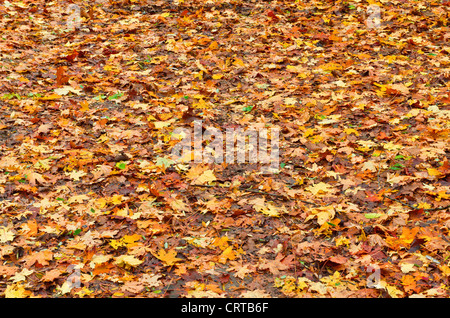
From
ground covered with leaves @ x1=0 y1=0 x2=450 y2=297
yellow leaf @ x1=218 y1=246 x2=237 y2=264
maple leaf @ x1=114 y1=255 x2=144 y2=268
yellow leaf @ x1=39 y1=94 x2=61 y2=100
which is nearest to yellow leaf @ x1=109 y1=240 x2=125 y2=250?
ground covered with leaves @ x1=0 y1=0 x2=450 y2=297

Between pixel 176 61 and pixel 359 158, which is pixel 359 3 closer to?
pixel 176 61

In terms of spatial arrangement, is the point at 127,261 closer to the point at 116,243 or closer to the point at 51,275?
the point at 116,243

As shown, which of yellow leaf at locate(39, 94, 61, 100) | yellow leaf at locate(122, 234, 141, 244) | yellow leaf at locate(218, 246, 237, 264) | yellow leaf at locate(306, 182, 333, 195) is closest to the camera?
yellow leaf at locate(218, 246, 237, 264)

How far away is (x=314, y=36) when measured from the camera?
704 cm

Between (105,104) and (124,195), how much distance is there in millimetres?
1822

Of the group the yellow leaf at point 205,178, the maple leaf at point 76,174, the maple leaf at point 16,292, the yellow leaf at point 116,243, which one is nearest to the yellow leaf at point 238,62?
the yellow leaf at point 205,178

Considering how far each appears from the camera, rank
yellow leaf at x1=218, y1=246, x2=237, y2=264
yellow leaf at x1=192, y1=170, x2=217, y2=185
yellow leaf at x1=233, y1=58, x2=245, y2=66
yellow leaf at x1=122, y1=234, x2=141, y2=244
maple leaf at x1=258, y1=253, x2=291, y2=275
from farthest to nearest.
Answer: yellow leaf at x1=233, y1=58, x2=245, y2=66 < yellow leaf at x1=192, y1=170, x2=217, y2=185 < yellow leaf at x1=122, y1=234, x2=141, y2=244 < yellow leaf at x1=218, y1=246, x2=237, y2=264 < maple leaf at x1=258, y1=253, x2=291, y2=275

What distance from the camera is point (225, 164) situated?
15.4 ft

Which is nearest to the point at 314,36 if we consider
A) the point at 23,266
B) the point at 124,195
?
the point at 124,195

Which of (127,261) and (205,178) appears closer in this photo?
(127,261)

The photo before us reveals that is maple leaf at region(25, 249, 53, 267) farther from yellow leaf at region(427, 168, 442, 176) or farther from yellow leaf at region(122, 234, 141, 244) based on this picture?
yellow leaf at region(427, 168, 442, 176)

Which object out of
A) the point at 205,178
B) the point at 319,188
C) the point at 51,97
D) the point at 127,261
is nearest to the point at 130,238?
the point at 127,261

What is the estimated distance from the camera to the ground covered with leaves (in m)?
3.55

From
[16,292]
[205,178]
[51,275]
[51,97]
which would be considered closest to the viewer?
[16,292]
